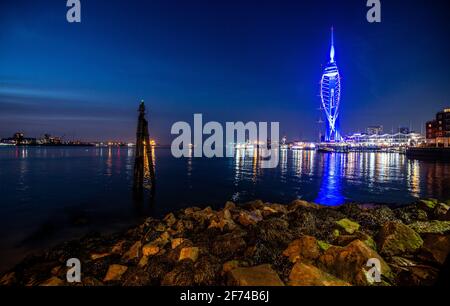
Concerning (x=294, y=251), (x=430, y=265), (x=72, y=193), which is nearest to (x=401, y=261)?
(x=430, y=265)

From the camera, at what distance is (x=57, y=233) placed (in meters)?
13.8

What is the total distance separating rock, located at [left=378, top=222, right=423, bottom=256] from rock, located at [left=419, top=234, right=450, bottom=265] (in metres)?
0.37

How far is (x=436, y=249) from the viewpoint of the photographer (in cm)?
595

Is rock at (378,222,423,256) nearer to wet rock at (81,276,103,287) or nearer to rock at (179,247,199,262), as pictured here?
rock at (179,247,199,262)

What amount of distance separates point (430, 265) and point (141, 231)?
1029 centimetres

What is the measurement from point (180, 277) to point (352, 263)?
403 centimetres

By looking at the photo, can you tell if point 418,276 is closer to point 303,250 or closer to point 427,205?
point 303,250

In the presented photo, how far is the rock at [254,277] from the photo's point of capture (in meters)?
4.96

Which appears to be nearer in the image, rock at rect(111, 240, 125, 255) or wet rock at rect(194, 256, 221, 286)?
wet rock at rect(194, 256, 221, 286)

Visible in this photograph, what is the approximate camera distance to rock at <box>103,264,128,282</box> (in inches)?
269

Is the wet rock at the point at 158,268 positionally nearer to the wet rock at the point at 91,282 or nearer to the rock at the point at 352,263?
the wet rock at the point at 91,282

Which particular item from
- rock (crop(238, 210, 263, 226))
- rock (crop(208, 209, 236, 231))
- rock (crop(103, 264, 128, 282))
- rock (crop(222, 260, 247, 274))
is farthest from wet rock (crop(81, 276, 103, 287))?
rock (crop(238, 210, 263, 226))

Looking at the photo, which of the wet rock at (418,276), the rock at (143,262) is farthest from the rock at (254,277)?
the rock at (143,262)
